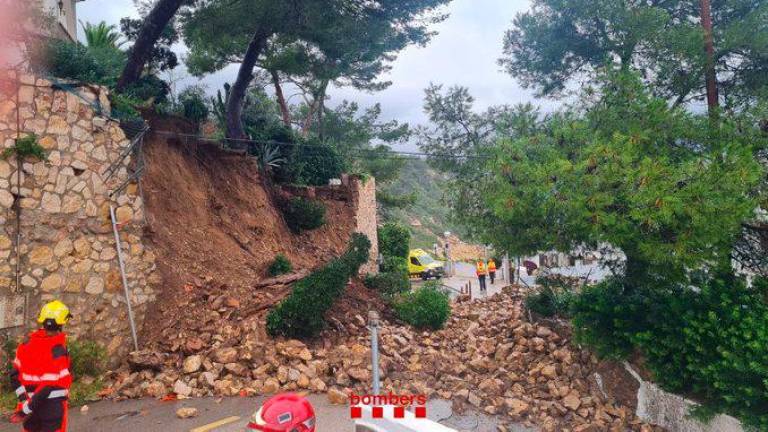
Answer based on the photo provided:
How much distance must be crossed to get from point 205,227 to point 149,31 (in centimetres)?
455

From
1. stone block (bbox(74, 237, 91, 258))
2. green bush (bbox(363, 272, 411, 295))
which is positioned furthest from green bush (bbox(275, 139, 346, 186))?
stone block (bbox(74, 237, 91, 258))

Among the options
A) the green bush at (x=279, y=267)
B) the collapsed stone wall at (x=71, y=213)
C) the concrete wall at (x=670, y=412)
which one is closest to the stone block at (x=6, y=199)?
the collapsed stone wall at (x=71, y=213)

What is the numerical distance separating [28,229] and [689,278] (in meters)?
9.82

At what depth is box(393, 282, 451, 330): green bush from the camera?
11.0m

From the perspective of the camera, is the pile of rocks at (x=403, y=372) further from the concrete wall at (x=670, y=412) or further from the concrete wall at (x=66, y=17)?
the concrete wall at (x=66, y=17)

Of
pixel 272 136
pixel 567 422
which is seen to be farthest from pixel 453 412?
pixel 272 136

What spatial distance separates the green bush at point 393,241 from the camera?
73.5 feet

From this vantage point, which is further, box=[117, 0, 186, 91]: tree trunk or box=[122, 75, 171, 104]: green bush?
box=[122, 75, 171, 104]: green bush

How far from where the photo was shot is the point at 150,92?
1152 centimetres

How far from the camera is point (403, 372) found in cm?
835

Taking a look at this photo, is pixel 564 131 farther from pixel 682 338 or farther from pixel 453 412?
pixel 453 412

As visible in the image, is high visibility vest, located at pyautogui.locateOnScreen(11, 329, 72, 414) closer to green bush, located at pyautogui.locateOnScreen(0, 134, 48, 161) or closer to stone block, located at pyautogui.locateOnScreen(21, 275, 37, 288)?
stone block, located at pyautogui.locateOnScreen(21, 275, 37, 288)

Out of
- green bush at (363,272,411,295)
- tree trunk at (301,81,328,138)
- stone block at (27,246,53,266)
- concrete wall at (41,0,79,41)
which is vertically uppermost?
concrete wall at (41,0,79,41)

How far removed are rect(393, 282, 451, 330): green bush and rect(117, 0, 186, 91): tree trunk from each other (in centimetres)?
828
